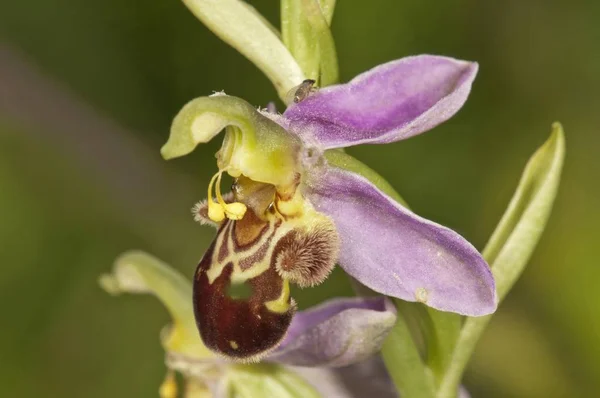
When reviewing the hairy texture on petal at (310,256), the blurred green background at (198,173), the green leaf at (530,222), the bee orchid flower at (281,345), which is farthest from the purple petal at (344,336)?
the blurred green background at (198,173)

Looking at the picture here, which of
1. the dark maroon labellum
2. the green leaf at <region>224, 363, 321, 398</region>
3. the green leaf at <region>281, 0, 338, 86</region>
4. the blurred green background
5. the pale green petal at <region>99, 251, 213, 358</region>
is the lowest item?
the blurred green background

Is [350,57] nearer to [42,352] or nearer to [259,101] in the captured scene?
[259,101]

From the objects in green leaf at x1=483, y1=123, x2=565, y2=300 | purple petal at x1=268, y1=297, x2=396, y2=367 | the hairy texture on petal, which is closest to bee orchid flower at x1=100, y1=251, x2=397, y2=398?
purple petal at x1=268, y1=297, x2=396, y2=367

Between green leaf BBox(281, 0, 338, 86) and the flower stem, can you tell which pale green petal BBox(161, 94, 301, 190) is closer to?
green leaf BBox(281, 0, 338, 86)

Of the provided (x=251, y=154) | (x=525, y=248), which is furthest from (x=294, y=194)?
(x=525, y=248)

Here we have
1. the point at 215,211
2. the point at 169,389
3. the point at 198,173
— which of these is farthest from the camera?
the point at 198,173

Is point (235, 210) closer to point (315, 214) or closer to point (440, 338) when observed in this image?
point (315, 214)

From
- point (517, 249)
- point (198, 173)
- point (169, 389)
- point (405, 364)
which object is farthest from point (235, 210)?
point (198, 173)
